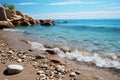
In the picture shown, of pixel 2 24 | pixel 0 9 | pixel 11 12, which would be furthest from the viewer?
pixel 11 12

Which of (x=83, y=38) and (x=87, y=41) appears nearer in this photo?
(x=87, y=41)

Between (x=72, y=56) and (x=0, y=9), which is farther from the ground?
(x=0, y=9)

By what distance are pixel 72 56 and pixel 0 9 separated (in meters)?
36.5

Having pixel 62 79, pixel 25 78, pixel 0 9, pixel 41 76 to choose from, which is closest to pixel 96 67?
pixel 62 79

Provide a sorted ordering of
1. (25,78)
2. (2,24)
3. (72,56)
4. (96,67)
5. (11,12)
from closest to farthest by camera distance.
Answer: (25,78)
(96,67)
(72,56)
(2,24)
(11,12)

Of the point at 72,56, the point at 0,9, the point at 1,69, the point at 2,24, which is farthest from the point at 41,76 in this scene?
the point at 0,9

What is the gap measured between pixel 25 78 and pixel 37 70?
93cm

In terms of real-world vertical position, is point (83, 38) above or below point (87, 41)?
below

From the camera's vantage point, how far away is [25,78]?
5848 millimetres

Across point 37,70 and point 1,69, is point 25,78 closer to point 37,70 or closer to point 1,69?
point 37,70

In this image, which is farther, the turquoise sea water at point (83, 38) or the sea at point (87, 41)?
the turquoise sea water at point (83, 38)

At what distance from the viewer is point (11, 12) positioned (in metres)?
49.7

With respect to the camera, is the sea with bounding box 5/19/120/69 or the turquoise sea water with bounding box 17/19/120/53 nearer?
the sea with bounding box 5/19/120/69

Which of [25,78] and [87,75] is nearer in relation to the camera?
[25,78]
